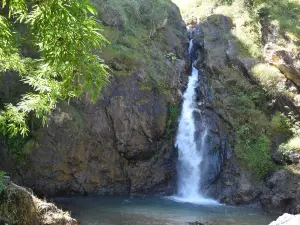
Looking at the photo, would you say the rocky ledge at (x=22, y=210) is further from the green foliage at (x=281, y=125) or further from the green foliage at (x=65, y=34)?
the green foliage at (x=281, y=125)

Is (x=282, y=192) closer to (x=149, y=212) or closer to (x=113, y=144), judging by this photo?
(x=149, y=212)

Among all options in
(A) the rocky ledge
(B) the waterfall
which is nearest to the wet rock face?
(B) the waterfall

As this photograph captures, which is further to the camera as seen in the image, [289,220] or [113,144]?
[113,144]

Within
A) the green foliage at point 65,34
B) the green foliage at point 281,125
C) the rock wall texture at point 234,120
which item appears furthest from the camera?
the green foliage at point 281,125

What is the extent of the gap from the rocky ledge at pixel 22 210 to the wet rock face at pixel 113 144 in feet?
25.5

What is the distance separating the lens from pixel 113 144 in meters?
16.6

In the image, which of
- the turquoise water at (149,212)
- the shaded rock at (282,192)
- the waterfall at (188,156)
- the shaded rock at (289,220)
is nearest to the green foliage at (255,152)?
the shaded rock at (282,192)

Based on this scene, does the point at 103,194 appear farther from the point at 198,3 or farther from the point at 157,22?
the point at 198,3

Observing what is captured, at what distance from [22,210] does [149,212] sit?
6275 mm

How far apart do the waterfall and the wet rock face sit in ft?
1.29

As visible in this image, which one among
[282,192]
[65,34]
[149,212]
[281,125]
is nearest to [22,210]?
[65,34]

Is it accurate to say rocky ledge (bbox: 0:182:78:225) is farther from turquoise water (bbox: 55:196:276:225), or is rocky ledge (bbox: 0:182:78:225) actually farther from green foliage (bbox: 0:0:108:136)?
green foliage (bbox: 0:0:108:136)

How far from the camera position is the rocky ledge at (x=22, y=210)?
680cm

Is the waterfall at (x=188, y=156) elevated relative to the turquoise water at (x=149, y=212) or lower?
elevated
